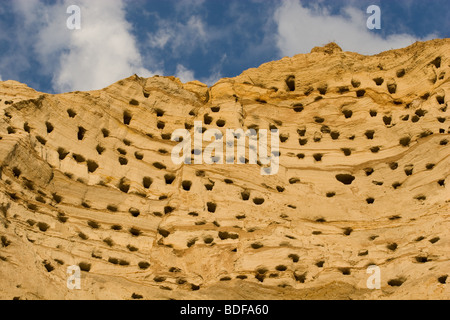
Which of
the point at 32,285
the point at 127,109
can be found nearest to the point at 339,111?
the point at 127,109

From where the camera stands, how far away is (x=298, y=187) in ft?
76.4

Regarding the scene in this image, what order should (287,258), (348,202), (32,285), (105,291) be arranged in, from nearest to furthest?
1. (32,285)
2. (105,291)
3. (287,258)
4. (348,202)

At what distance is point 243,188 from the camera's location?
22906 millimetres

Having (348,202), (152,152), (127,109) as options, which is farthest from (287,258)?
(127,109)

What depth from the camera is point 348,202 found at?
22.8 metres

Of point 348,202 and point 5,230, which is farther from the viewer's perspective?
point 348,202

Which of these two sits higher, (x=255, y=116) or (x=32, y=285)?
(x=255, y=116)

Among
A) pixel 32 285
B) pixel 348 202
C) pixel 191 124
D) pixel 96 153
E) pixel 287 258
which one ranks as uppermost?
pixel 191 124

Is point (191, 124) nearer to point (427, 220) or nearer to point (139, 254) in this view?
point (139, 254)

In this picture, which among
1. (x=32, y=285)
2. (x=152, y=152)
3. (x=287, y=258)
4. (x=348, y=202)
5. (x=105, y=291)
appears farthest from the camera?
(x=152, y=152)

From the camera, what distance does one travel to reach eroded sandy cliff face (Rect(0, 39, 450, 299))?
1956 cm

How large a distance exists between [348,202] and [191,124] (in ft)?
18.6

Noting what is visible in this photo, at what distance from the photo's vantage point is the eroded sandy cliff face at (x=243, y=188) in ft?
64.2

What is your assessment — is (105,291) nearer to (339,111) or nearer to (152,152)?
(152,152)
